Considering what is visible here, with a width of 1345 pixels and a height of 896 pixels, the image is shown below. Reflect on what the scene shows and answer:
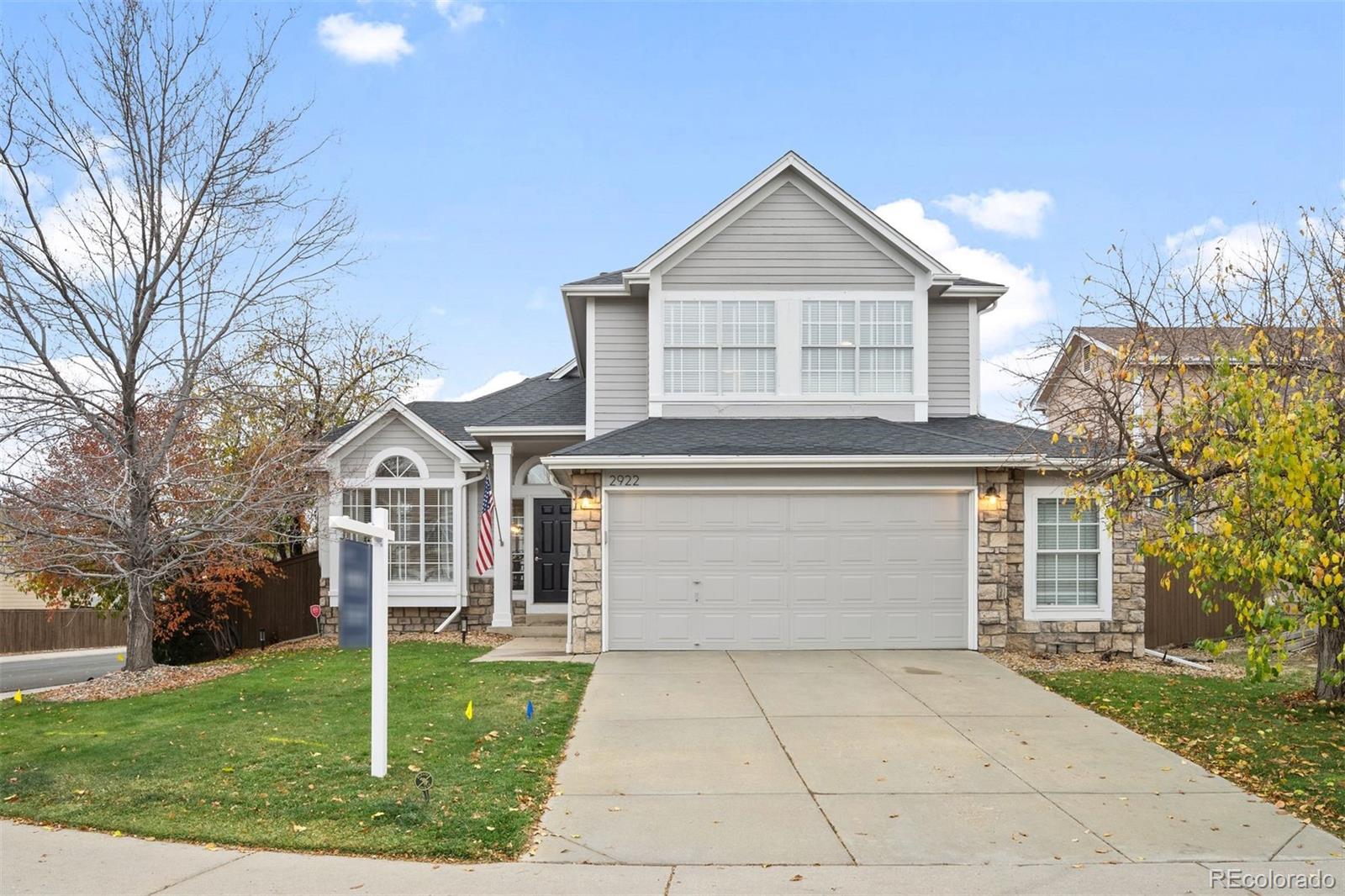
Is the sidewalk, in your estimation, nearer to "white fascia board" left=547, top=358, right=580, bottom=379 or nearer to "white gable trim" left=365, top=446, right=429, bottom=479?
"white gable trim" left=365, top=446, right=429, bottom=479

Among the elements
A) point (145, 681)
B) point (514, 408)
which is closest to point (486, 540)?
point (514, 408)

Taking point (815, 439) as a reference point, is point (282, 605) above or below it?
below

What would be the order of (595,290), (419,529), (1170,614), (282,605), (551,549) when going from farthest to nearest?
1. (551,549)
2. (282,605)
3. (1170,614)
4. (419,529)
5. (595,290)

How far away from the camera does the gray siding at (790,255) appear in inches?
610

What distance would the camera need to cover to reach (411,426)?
16719mm

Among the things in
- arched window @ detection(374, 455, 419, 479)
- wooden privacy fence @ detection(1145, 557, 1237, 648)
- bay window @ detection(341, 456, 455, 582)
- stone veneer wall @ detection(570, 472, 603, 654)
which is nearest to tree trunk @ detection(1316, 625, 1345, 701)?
wooden privacy fence @ detection(1145, 557, 1237, 648)

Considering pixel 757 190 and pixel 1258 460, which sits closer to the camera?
pixel 1258 460

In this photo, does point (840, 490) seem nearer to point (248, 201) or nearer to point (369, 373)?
point (248, 201)

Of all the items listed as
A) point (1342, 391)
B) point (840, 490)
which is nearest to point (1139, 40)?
point (840, 490)

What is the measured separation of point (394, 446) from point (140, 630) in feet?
17.2

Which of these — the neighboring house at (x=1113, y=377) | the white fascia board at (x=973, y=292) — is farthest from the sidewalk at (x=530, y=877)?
the white fascia board at (x=973, y=292)

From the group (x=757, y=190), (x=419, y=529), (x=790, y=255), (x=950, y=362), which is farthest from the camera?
(x=419, y=529)

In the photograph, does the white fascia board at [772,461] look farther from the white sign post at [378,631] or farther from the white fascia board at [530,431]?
the white sign post at [378,631]

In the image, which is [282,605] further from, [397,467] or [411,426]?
[411,426]
